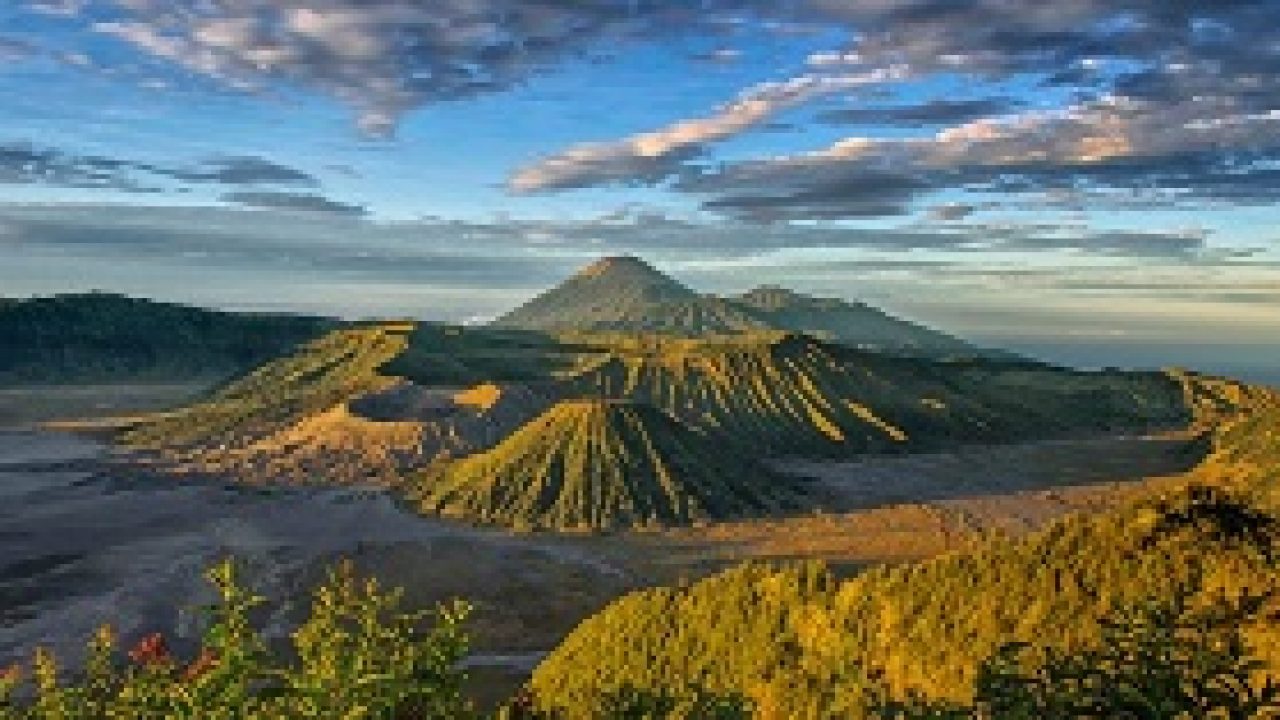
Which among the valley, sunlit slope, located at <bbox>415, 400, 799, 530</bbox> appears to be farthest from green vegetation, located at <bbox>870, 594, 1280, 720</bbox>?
sunlit slope, located at <bbox>415, 400, 799, 530</bbox>

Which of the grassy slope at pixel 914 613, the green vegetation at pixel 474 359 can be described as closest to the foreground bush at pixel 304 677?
the grassy slope at pixel 914 613

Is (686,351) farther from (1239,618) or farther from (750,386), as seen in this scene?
(1239,618)

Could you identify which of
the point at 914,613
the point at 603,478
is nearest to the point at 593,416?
A: the point at 603,478

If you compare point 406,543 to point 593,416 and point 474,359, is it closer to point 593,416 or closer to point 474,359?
point 593,416

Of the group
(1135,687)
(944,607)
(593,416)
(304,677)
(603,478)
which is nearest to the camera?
(304,677)

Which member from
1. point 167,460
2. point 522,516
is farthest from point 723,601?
point 167,460
